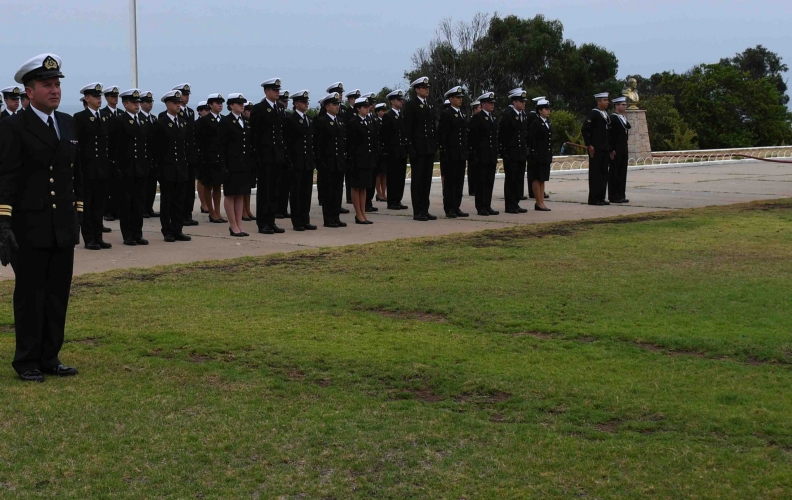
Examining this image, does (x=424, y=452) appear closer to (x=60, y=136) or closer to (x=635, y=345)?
(x=635, y=345)

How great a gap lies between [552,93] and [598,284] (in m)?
42.8

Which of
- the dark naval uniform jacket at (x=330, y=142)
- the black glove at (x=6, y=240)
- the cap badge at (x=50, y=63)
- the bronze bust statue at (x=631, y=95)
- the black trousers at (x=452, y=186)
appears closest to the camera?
the black glove at (x=6, y=240)

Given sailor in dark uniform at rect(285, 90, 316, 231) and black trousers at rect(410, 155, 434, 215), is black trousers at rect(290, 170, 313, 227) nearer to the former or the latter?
sailor in dark uniform at rect(285, 90, 316, 231)

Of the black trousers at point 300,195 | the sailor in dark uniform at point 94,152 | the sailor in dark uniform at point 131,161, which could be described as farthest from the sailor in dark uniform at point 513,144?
the sailor in dark uniform at point 94,152

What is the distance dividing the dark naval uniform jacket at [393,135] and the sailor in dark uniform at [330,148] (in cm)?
273

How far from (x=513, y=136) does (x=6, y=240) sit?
11476mm

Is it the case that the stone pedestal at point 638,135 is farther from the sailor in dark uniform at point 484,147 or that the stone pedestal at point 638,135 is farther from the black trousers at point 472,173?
the sailor in dark uniform at point 484,147

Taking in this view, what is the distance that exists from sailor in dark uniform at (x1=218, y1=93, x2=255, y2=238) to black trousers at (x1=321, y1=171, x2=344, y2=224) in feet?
4.01

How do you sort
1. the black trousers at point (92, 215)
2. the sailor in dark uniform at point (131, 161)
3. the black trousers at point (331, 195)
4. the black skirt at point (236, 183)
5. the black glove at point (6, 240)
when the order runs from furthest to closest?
the black trousers at point (331, 195)
the black skirt at point (236, 183)
the sailor in dark uniform at point (131, 161)
the black trousers at point (92, 215)
the black glove at point (6, 240)

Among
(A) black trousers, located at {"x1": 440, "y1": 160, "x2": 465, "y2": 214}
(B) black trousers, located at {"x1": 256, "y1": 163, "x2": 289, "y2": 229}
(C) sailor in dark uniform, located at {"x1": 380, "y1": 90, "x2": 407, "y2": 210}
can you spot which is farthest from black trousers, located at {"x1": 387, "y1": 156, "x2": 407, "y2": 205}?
(B) black trousers, located at {"x1": 256, "y1": 163, "x2": 289, "y2": 229}

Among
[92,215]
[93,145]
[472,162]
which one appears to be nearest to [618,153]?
[472,162]

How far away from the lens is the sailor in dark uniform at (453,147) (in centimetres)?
1576

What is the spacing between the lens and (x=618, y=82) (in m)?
51.5

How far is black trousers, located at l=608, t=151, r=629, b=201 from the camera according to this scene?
1837cm
